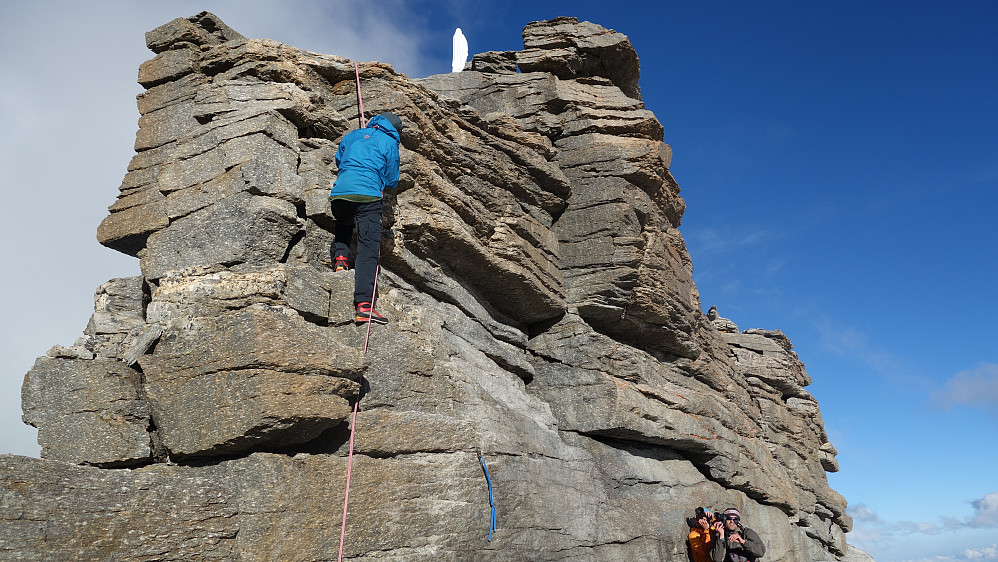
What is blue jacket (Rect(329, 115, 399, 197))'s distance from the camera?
374 inches

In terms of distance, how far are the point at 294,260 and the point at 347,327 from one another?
4.36ft

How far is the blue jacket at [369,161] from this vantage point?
9.51m

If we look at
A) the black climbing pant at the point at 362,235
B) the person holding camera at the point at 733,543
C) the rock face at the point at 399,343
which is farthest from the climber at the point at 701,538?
the black climbing pant at the point at 362,235

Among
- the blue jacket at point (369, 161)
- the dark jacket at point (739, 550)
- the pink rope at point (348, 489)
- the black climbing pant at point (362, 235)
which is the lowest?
the dark jacket at point (739, 550)

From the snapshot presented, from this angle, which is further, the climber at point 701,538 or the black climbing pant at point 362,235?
the climber at point 701,538

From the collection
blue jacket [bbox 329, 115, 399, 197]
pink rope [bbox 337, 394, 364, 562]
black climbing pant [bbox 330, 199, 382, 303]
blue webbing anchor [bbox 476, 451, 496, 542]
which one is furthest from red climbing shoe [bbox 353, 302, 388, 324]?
blue webbing anchor [bbox 476, 451, 496, 542]

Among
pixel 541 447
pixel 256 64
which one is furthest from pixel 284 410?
pixel 256 64

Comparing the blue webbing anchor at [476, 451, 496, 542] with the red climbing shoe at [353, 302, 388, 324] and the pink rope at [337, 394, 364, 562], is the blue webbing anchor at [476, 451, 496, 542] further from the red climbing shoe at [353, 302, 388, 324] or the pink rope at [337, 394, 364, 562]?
the red climbing shoe at [353, 302, 388, 324]

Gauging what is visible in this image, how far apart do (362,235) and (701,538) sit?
9.02 metres

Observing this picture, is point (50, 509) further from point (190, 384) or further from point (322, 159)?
point (322, 159)

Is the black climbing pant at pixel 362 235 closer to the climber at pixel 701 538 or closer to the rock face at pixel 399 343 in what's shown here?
the rock face at pixel 399 343

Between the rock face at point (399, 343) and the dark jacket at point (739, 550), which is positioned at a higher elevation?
the rock face at point (399, 343)

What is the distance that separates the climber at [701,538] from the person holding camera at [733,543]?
16cm

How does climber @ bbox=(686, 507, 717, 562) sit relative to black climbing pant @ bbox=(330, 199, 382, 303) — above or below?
below
